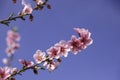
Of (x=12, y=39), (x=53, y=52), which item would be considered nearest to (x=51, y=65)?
(x=53, y=52)

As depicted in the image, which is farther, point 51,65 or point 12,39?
point 12,39

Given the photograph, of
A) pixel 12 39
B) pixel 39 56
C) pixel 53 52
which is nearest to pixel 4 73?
pixel 39 56

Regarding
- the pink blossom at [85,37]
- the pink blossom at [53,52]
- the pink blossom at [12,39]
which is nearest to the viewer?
the pink blossom at [85,37]

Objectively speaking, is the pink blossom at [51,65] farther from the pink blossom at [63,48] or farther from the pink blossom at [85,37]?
the pink blossom at [85,37]

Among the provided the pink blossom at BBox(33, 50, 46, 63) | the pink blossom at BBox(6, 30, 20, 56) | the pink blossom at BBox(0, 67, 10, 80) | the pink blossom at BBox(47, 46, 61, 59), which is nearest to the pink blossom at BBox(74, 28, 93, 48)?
the pink blossom at BBox(47, 46, 61, 59)

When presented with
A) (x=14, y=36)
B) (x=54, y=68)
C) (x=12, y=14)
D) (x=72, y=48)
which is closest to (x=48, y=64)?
(x=54, y=68)

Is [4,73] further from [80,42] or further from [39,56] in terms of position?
[80,42]

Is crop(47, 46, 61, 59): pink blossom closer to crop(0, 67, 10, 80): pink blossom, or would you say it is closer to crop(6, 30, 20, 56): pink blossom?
crop(0, 67, 10, 80): pink blossom

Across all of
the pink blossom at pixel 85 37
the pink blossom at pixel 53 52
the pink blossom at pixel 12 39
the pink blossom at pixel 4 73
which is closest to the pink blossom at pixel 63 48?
the pink blossom at pixel 53 52

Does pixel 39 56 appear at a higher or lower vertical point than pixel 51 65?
higher

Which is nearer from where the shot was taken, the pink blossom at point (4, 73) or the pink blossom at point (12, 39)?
the pink blossom at point (4, 73)

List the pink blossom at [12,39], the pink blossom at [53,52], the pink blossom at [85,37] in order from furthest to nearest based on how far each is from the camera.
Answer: the pink blossom at [12,39] < the pink blossom at [53,52] < the pink blossom at [85,37]

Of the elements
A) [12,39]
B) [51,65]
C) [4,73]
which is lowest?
[51,65]
